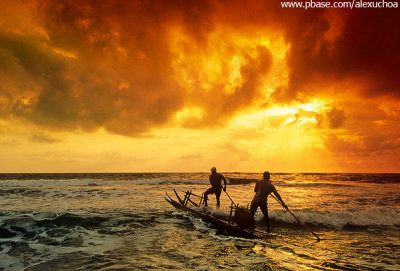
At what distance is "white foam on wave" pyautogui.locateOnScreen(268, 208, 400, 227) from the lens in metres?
13.3

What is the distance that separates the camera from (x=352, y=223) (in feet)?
43.5

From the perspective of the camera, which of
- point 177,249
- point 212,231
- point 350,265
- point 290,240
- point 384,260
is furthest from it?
point 212,231

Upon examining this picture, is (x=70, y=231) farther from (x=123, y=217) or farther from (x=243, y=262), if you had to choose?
(x=243, y=262)

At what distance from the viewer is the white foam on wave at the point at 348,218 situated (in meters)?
13.3

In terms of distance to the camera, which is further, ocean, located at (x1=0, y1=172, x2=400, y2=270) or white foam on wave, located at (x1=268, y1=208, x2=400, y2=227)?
white foam on wave, located at (x1=268, y1=208, x2=400, y2=227)

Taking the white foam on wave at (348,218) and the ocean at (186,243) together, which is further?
the white foam on wave at (348,218)

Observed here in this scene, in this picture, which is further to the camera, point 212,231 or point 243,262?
point 212,231

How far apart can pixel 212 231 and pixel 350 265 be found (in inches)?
220

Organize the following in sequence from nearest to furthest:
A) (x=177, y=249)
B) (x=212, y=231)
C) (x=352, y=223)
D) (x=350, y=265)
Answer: (x=350, y=265)
(x=177, y=249)
(x=212, y=231)
(x=352, y=223)

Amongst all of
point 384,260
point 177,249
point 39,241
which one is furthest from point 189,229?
point 384,260

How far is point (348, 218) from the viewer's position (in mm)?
13766

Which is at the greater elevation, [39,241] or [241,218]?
[241,218]

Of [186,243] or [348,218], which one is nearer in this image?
[186,243]

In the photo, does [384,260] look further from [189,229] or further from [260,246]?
[189,229]
